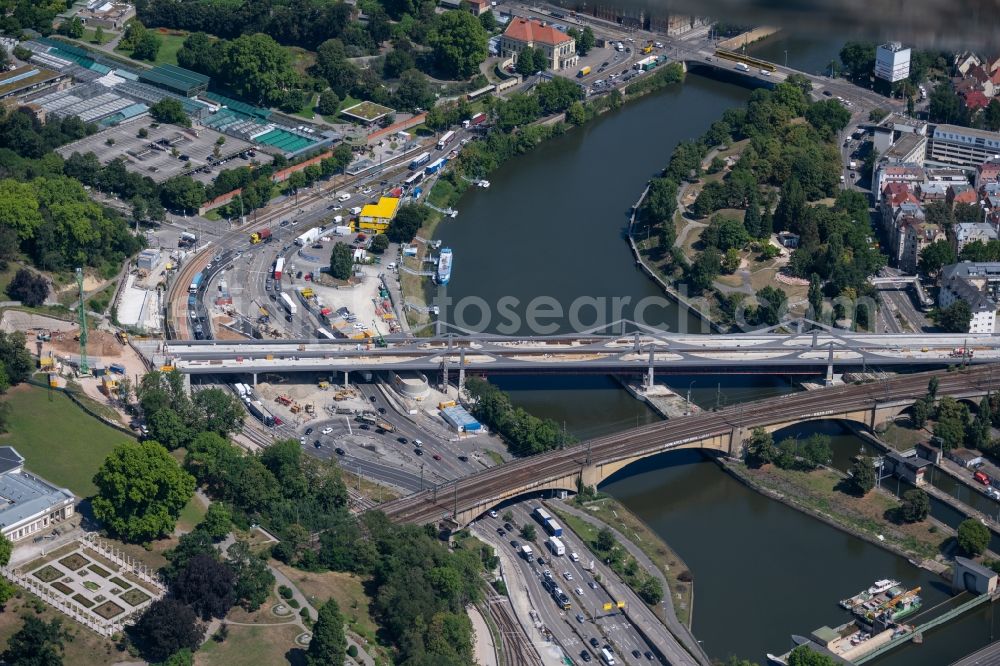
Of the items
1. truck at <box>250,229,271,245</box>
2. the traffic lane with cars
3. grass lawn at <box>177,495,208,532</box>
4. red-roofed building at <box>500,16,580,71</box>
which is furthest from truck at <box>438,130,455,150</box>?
grass lawn at <box>177,495,208,532</box>

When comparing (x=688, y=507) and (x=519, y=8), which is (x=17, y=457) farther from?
(x=519, y=8)

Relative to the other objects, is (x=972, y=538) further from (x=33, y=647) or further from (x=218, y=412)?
(x=33, y=647)

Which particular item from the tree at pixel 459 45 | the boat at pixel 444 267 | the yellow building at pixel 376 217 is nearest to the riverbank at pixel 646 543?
the boat at pixel 444 267

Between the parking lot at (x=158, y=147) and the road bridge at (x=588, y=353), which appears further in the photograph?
the parking lot at (x=158, y=147)

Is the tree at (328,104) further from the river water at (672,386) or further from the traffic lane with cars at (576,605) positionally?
the traffic lane with cars at (576,605)

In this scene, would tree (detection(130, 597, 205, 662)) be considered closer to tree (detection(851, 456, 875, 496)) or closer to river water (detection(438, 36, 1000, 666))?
river water (detection(438, 36, 1000, 666))

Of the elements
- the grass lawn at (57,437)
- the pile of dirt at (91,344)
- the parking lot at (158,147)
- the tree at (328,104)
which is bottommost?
the grass lawn at (57,437)
